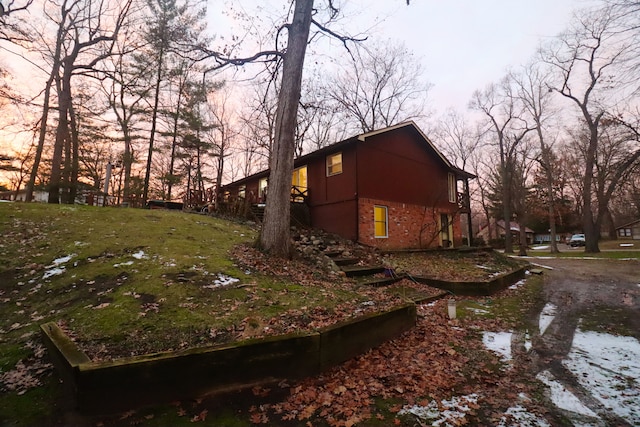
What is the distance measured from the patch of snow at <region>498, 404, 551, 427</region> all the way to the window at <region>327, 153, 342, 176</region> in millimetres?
11195

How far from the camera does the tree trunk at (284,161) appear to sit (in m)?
7.30

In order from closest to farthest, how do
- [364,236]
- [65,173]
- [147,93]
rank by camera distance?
[364,236] < [65,173] < [147,93]

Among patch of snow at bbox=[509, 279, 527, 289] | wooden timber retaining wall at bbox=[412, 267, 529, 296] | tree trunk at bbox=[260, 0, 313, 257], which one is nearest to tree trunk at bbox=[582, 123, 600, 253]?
patch of snow at bbox=[509, 279, 527, 289]

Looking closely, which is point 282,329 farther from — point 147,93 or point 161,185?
point 161,185

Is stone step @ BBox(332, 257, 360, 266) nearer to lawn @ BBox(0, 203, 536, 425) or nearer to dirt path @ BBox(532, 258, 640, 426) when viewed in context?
lawn @ BBox(0, 203, 536, 425)

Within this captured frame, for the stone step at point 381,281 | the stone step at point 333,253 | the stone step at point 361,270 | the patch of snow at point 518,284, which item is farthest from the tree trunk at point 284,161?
the patch of snow at point 518,284

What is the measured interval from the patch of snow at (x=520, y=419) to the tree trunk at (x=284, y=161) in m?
5.36

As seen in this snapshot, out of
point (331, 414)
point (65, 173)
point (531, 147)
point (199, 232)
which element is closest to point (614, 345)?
point (331, 414)

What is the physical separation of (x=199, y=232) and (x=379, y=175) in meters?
8.26

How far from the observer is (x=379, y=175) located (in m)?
13.3

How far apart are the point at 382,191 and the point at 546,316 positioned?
8.17m

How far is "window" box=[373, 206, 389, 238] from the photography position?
12811 millimetres

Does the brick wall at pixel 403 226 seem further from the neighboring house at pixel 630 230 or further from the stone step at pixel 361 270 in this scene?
the neighboring house at pixel 630 230

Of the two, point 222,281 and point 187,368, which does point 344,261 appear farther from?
point 187,368
